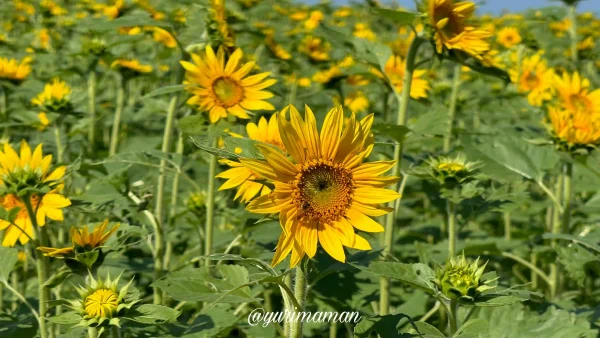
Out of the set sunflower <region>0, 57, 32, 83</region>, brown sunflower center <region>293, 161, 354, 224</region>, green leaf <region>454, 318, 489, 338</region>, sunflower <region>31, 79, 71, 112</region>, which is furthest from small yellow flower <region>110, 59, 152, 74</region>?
green leaf <region>454, 318, 489, 338</region>

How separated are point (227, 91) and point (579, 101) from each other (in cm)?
189

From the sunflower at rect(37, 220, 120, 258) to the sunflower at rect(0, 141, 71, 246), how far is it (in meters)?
0.10

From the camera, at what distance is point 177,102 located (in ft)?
9.22

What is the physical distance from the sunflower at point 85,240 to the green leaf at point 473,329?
977mm

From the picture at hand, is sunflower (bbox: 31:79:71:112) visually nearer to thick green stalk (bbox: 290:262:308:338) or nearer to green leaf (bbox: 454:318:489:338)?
thick green stalk (bbox: 290:262:308:338)

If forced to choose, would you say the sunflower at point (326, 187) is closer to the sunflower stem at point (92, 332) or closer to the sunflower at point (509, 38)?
the sunflower stem at point (92, 332)

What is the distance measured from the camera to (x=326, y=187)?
5.32 ft

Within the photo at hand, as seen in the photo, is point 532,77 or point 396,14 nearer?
point 396,14

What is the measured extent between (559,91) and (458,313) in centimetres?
159

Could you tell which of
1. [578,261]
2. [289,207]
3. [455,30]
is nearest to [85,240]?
[289,207]

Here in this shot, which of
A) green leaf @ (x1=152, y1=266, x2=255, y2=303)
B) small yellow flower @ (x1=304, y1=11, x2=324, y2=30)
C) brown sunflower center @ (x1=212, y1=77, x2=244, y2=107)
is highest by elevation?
small yellow flower @ (x1=304, y1=11, x2=324, y2=30)

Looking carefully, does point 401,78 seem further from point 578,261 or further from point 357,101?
point 578,261

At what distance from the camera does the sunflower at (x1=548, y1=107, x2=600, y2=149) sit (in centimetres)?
258

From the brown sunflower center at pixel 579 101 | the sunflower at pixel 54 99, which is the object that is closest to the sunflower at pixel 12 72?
the sunflower at pixel 54 99
